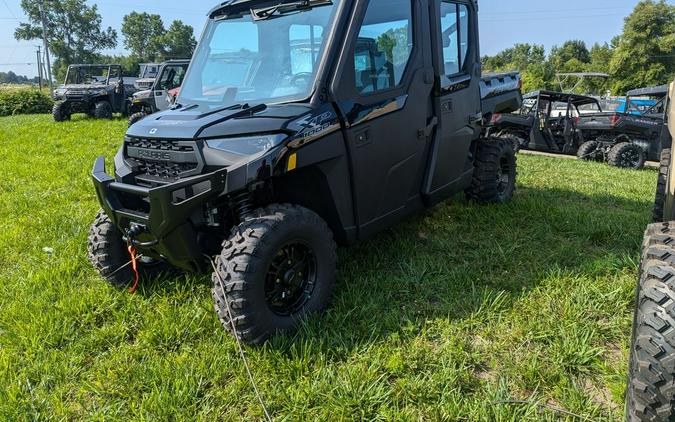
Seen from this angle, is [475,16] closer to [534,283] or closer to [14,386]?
[534,283]

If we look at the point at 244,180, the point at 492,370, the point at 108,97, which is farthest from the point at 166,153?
the point at 108,97

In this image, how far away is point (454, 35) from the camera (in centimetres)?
420

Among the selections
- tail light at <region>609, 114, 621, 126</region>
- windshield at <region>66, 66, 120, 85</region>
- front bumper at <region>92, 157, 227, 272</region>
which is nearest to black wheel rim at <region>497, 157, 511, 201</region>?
front bumper at <region>92, 157, 227, 272</region>

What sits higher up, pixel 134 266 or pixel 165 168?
pixel 165 168

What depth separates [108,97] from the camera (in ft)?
53.5

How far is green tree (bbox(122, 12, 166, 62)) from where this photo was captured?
8188 cm

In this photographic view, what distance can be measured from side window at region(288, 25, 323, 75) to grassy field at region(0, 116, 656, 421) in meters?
1.49

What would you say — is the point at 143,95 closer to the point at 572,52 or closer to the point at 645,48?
the point at 645,48

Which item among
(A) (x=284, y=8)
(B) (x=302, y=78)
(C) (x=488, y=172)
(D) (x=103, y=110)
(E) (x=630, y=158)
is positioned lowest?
(E) (x=630, y=158)

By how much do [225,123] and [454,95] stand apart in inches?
84.0

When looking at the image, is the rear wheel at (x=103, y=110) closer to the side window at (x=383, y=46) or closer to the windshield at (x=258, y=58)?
the windshield at (x=258, y=58)

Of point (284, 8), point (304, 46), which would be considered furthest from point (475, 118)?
point (284, 8)

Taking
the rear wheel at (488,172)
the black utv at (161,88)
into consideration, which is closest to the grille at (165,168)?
the rear wheel at (488,172)

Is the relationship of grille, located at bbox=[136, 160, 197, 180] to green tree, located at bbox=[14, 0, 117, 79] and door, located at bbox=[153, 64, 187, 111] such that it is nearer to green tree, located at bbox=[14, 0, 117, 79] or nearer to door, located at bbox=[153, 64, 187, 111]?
door, located at bbox=[153, 64, 187, 111]
